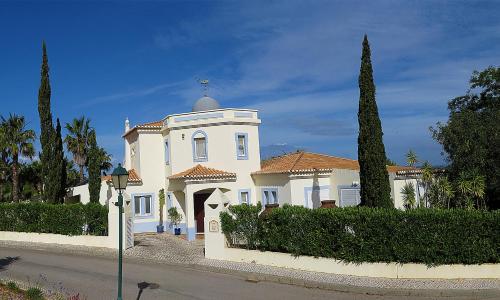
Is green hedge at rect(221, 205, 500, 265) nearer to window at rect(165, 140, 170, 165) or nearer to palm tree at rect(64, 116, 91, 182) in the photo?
window at rect(165, 140, 170, 165)

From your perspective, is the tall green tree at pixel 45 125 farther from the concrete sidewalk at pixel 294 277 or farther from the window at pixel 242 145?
the window at pixel 242 145

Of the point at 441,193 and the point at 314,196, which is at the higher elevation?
the point at 314,196

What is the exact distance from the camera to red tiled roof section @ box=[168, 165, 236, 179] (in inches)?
971

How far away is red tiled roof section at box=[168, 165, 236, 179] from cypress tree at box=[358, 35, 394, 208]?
32.7ft

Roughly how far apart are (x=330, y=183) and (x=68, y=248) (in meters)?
13.3

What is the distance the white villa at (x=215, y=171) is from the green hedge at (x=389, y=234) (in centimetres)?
847

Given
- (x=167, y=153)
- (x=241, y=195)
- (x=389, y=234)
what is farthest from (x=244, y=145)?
(x=389, y=234)

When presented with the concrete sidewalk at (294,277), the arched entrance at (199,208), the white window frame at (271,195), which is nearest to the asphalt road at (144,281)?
the concrete sidewalk at (294,277)

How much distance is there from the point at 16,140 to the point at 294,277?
30161 mm

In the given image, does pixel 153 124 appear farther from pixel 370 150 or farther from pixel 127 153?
pixel 370 150

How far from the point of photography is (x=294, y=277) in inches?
583

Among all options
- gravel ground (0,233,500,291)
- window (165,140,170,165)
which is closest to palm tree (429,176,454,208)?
gravel ground (0,233,500,291)

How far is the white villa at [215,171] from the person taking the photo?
24.5 m

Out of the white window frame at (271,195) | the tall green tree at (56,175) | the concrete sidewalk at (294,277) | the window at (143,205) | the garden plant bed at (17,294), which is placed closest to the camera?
the garden plant bed at (17,294)
